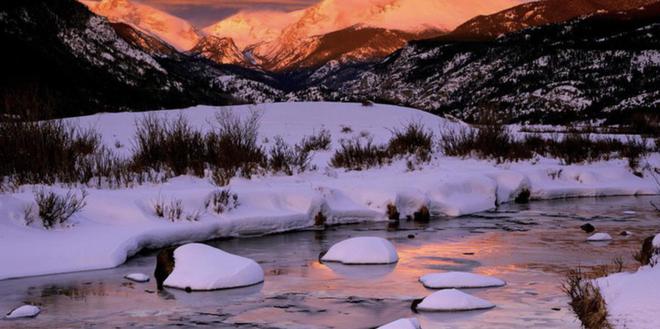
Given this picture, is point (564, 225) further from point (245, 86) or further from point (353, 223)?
point (245, 86)

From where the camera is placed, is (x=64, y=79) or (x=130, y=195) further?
(x=64, y=79)

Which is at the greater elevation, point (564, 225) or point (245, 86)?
point (245, 86)

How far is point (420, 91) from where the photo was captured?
538 feet

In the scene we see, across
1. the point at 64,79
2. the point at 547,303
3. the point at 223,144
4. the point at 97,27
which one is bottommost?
the point at 547,303

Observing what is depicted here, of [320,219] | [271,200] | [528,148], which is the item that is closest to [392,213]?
[320,219]

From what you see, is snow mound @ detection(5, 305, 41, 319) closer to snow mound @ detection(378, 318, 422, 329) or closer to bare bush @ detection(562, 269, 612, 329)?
A: snow mound @ detection(378, 318, 422, 329)

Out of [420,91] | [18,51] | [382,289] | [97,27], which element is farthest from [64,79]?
[420,91]

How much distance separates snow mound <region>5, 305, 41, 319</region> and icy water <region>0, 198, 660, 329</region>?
0.39ft

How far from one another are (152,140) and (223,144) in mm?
1456

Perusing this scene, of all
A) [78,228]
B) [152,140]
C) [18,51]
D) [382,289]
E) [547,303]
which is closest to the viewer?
[547,303]

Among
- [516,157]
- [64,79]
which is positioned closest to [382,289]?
[516,157]

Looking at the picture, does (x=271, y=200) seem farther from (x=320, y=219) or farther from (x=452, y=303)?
(x=452, y=303)

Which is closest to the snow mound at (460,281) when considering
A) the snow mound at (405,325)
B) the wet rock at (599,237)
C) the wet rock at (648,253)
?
the wet rock at (648,253)

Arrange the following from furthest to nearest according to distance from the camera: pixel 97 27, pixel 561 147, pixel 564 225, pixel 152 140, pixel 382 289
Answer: pixel 97 27 → pixel 561 147 → pixel 152 140 → pixel 564 225 → pixel 382 289
